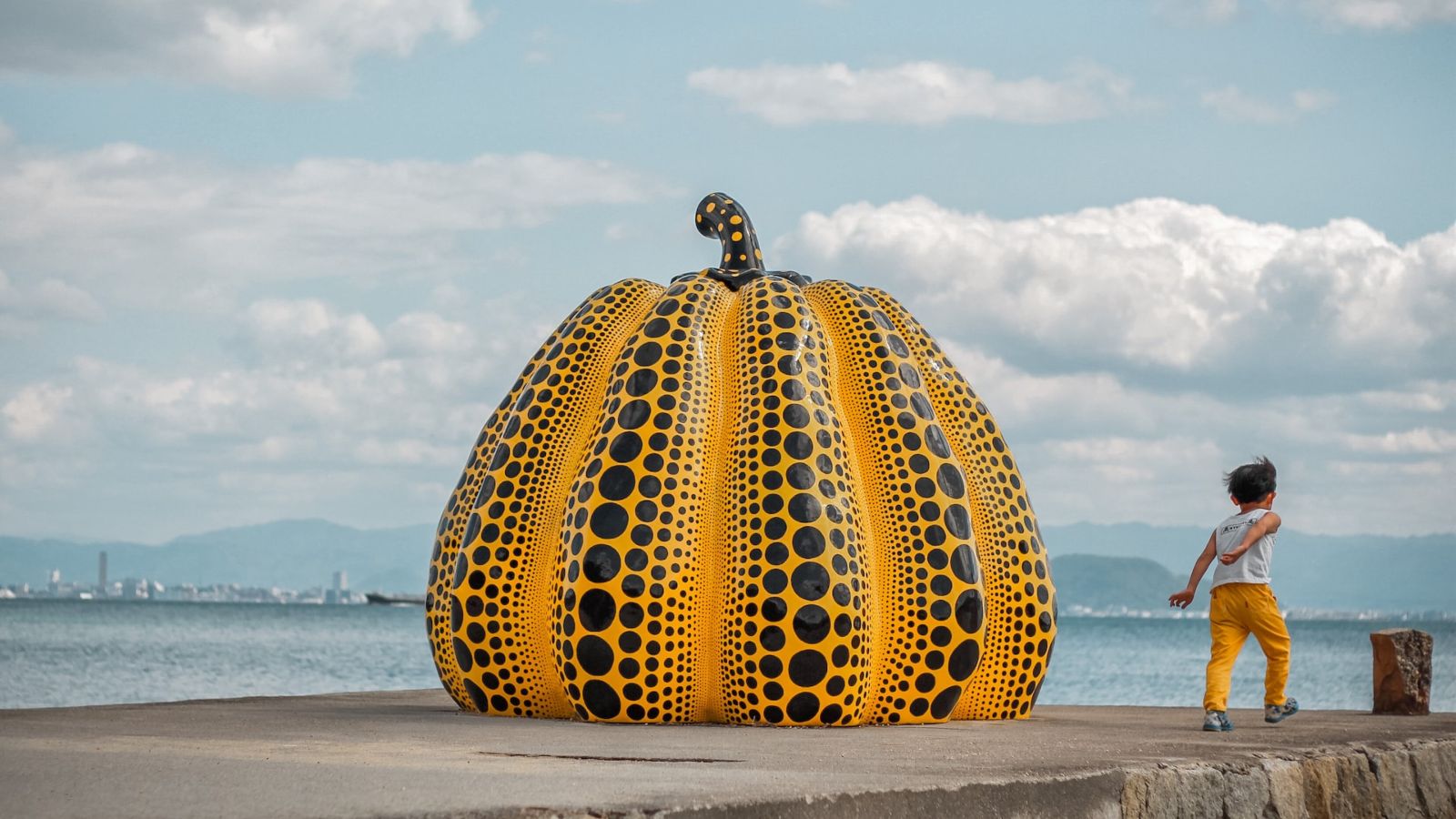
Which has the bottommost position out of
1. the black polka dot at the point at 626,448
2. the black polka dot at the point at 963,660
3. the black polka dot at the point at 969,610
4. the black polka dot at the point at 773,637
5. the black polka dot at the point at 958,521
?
the black polka dot at the point at 963,660

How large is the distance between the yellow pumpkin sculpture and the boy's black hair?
47.5 inches

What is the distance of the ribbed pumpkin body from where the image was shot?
873 centimetres

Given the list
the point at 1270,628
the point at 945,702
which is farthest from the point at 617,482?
the point at 1270,628

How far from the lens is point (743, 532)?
8812mm

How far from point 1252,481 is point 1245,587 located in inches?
25.2

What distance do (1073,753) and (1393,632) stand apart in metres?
4.88

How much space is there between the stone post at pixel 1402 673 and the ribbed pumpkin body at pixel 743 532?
2548 mm

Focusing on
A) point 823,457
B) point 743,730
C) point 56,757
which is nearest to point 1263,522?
point 823,457

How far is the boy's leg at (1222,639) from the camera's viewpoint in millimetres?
9172

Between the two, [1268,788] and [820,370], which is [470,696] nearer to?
[820,370]

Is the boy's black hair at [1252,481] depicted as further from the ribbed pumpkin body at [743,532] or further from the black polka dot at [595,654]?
the black polka dot at [595,654]

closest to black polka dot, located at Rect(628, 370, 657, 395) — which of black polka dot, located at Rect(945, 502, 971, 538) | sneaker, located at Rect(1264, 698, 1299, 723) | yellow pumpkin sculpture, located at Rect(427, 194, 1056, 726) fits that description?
yellow pumpkin sculpture, located at Rect(427, 194, 1056, 726)

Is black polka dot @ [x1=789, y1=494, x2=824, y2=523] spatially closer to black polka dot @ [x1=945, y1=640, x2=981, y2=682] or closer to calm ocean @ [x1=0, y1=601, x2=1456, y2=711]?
black polka dot @ [x1=945, y1=640, x2=981, y2=682]

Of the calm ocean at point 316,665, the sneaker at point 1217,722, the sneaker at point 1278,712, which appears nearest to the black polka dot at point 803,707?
the sneaker at point 1217,722
